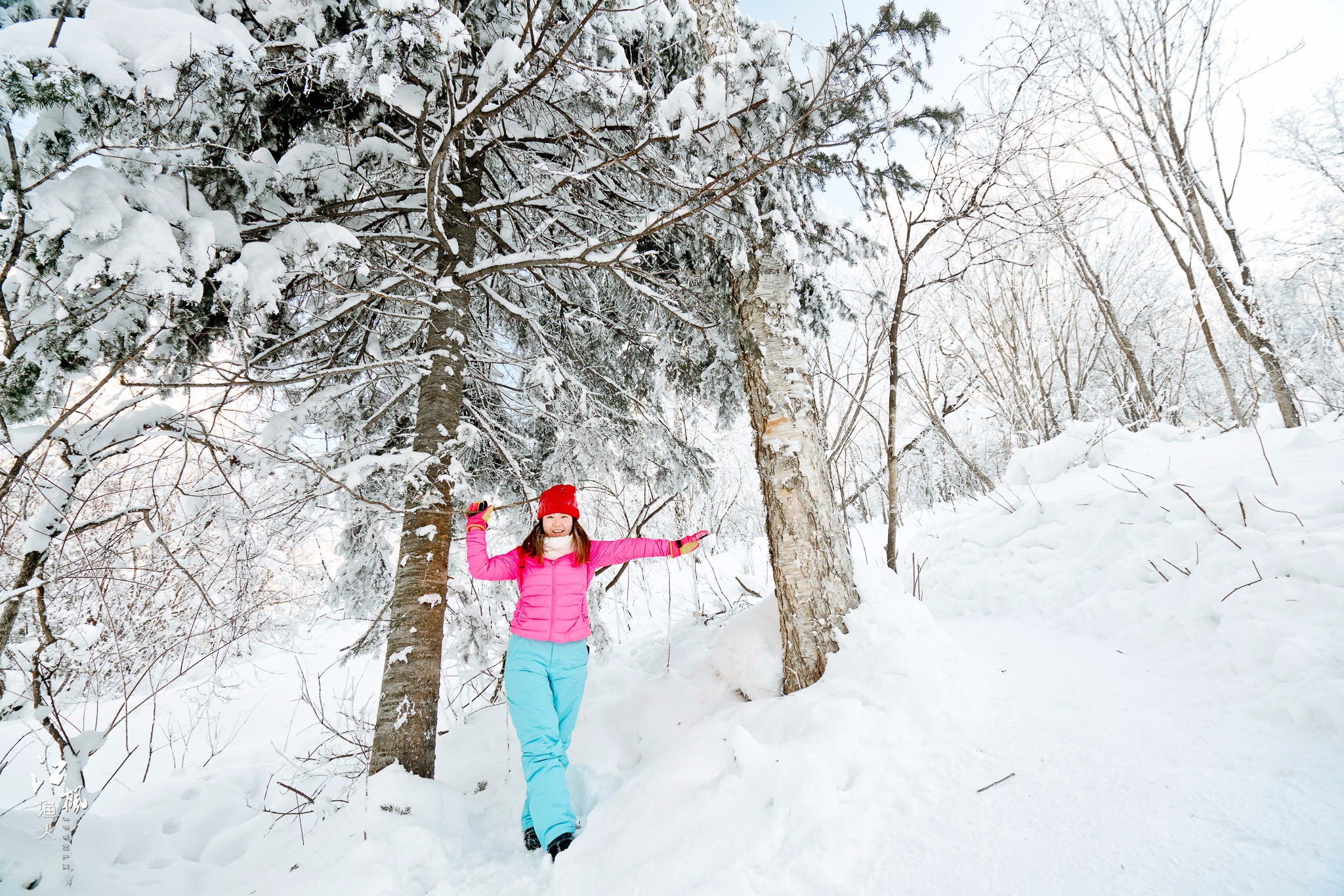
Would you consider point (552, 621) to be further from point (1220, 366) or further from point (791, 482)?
point (1220, 366)

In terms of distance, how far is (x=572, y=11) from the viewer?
2.91 metres

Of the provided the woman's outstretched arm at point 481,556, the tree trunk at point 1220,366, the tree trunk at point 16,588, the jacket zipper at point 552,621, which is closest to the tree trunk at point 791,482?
the jacket zipper at point 552,621

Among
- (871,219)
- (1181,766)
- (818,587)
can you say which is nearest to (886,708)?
(818,587)

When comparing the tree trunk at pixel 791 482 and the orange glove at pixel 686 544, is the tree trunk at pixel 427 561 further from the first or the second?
the tree trunk at pixel 791 482

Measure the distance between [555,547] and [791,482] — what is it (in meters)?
1.33

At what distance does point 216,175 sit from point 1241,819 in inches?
187

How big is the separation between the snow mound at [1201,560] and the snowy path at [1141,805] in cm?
23

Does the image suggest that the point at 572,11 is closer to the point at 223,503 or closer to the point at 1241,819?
the point at 223,503

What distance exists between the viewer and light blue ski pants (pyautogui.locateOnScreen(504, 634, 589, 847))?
7.20 feet

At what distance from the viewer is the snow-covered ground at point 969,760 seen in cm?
137

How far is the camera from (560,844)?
2.10 metres

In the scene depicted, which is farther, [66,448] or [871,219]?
[871,219]

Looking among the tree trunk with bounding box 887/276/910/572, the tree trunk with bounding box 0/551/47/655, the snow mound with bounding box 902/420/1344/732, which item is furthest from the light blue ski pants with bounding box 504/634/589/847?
the snow mound with bounding box 902/420/1344/732

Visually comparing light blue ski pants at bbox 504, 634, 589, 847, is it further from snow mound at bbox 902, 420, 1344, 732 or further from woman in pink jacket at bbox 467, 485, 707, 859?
snow mound at bbox 902, 420, 1344, 732
